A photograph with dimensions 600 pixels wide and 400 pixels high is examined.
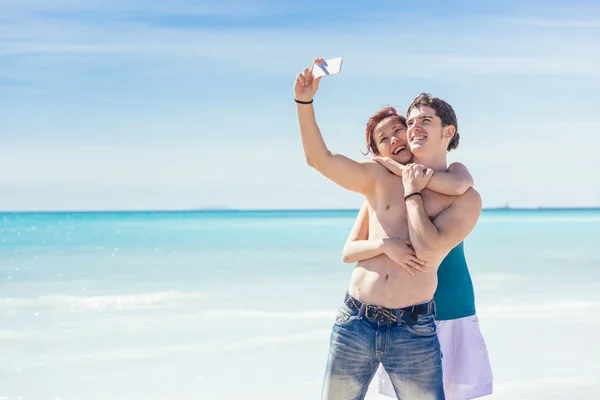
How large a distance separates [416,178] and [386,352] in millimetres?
675

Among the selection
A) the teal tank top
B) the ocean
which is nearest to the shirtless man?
the teal tank top

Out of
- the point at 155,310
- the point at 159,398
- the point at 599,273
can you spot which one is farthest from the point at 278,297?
the point at 599,273

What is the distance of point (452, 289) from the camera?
11.8ft

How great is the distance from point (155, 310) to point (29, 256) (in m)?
9.87

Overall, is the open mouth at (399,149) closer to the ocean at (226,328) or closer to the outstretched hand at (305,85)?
the outstretched hand at (305,85)

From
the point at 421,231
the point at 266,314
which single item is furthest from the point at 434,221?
the point at 266,314

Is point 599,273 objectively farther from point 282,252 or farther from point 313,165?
point 313,165

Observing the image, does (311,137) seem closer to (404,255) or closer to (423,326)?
(404,255)

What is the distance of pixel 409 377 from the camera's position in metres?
3.00

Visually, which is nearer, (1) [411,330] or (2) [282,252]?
(1) [411,330]

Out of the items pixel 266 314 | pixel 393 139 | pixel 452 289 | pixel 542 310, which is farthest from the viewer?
pixel 542 310

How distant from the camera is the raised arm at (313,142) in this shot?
306 cm

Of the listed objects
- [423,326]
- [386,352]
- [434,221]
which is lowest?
[386,352]

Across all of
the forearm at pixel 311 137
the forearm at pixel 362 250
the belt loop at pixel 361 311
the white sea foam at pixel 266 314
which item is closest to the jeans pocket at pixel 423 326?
the belt loop at pixel 361 311
